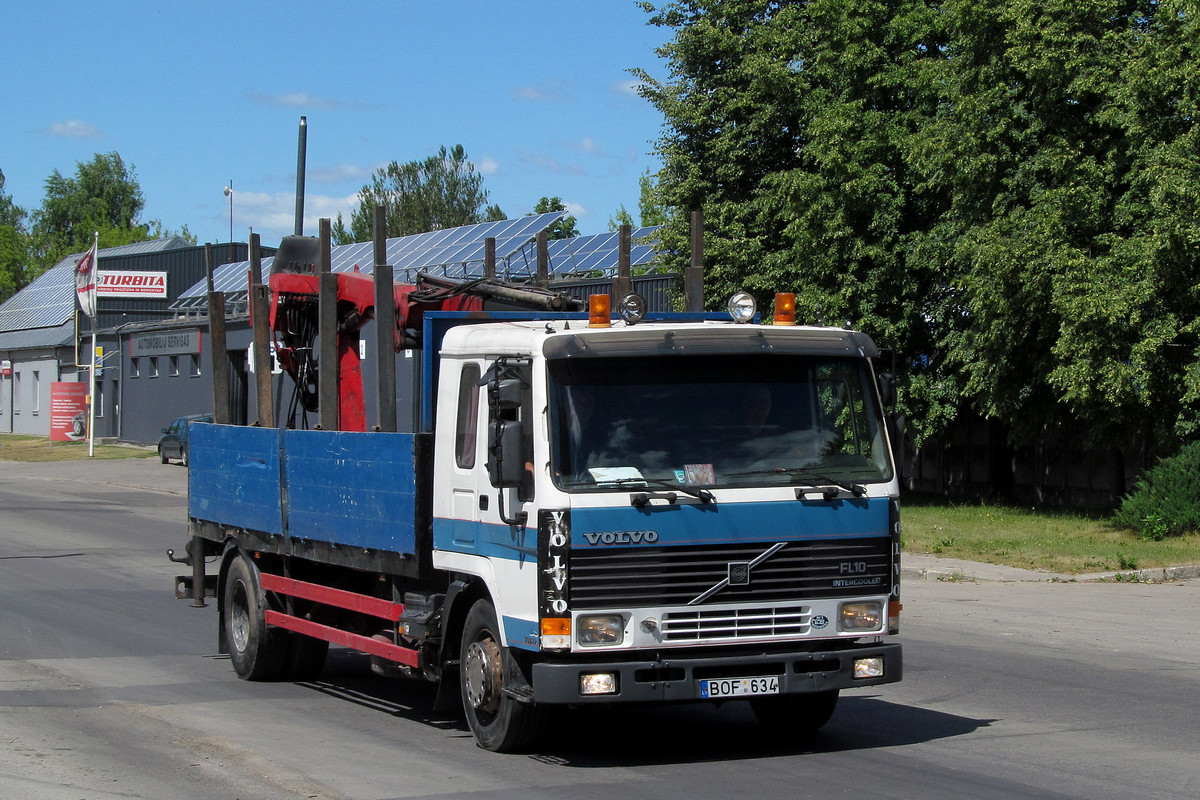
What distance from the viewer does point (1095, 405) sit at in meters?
21.4

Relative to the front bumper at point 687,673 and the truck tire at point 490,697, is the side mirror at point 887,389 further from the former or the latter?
the truck tire at point 490,697

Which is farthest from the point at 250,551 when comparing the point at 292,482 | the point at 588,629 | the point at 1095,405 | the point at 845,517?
the point at 1095,405

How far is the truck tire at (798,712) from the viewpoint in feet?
Result: 27.8

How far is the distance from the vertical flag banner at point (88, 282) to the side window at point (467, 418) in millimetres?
46118

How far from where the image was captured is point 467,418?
27.0 feet

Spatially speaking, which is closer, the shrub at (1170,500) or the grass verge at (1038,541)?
the grass verge at (1038,541)

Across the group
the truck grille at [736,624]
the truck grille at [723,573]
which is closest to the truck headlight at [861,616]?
the truck grille at [723,573]

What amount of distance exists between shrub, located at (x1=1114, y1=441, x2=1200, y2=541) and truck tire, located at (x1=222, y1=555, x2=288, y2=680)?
14749 mm

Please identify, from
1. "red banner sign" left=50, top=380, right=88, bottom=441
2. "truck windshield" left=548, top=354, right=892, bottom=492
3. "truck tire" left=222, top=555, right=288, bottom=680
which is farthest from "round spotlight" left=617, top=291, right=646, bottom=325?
"red banner sign" left=50, top=380, right=88, bottom=441

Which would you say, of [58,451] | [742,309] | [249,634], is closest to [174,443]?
[58,451]

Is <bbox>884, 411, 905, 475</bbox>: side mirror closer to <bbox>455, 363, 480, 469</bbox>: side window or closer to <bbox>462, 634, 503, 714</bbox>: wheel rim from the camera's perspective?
<bbox>455, 363, 480, 469</bbox>: side window

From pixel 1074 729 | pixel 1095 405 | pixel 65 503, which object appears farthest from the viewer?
pixel 65 503

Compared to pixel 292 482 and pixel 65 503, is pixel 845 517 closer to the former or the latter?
pixel 292 482

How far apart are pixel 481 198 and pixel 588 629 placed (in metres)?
107
